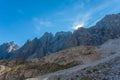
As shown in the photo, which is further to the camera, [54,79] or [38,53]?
[38,53]

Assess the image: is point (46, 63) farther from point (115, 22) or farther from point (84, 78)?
point (115, 22)

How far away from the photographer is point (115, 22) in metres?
192

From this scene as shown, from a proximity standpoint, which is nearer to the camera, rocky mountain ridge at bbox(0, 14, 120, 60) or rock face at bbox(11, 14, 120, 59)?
rocky mountain ridge at bbox(0, 14, 120, 60)

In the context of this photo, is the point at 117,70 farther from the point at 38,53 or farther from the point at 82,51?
the point at 38,53

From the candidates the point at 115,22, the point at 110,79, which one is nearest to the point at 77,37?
the point at 115,22

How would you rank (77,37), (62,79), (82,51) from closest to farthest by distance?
(62,79) < (82,51) < (77,37)

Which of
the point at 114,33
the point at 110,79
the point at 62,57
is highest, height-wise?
the point at 114,33

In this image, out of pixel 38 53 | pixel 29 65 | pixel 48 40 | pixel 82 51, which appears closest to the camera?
pixel 29 65

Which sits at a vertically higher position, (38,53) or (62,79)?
(38,53)

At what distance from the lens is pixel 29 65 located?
10194 centimetres

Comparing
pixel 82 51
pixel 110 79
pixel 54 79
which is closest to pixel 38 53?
pixel 82 51

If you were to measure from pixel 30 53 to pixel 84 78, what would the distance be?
157681 mm

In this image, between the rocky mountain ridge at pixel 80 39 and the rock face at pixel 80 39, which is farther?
the rock face at pixel 80 39

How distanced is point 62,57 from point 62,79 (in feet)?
198
